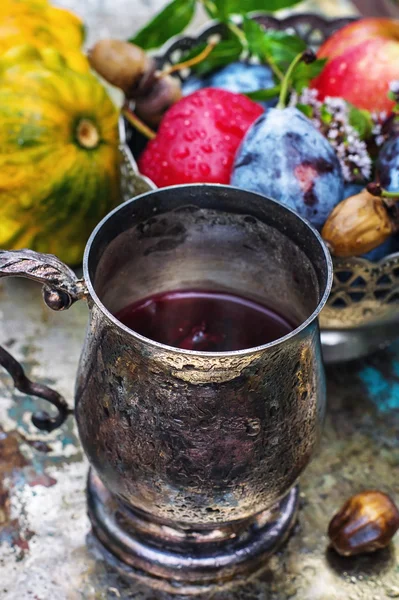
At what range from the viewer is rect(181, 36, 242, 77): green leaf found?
67 centimetres

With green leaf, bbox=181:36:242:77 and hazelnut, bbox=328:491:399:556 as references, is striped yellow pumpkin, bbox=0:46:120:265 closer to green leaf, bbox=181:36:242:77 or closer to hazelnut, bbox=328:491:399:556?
green leaf, bbox=181:36:242:77

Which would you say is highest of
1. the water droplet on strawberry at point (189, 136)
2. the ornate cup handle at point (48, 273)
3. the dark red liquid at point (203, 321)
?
the ornate cup handle at point (48, 273)

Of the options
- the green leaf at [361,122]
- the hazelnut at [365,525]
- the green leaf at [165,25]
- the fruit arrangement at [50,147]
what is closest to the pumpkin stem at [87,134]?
the fruit arrangement at [50,147]

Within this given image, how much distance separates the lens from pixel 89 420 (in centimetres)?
44

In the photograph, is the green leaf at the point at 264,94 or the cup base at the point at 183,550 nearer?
the cup base at the point at 183,550

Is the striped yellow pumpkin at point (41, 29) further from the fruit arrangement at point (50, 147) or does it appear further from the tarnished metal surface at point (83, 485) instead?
the tarnished metal surface at point (83, 485)

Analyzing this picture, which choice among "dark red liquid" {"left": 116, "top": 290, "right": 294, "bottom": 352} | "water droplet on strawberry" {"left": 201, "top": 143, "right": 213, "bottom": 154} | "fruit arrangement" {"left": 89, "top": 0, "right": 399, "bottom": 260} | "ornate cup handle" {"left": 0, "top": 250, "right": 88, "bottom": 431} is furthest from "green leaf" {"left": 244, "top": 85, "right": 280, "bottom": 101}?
"ornate cup handle" {"left": 0, "top": 250, "right": 88, "bottom": 431}

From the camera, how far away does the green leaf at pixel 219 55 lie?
0.67 meters

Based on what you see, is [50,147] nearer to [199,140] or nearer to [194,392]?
[199,140]

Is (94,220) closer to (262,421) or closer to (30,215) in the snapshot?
(30,215)

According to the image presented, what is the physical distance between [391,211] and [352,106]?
12cm

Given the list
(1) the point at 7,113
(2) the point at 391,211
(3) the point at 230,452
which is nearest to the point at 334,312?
(2) the point at 391,211

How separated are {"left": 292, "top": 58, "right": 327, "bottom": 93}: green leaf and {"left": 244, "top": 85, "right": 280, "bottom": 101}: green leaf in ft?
0.06

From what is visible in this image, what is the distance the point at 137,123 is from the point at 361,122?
186 millimetres
